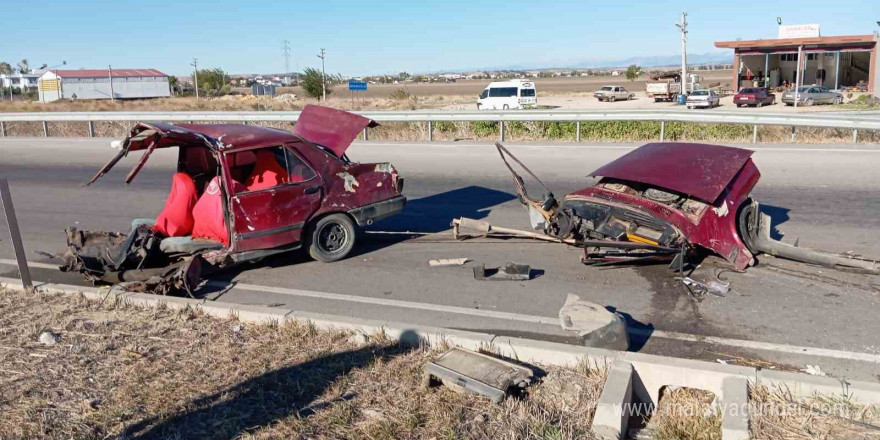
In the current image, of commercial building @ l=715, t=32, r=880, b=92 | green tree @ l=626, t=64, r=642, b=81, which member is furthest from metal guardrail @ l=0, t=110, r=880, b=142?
green tree @ l=626, t=64, r=642, b=81

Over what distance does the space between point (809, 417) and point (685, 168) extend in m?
3.68

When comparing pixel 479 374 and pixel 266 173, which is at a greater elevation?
pixel 266 173

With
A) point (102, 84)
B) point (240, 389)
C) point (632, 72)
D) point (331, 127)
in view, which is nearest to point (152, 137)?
point (331, 127)

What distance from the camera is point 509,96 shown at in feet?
138

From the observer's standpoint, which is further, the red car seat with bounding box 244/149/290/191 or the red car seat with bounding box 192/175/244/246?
the red car seat with bounding box 244/149/290/191

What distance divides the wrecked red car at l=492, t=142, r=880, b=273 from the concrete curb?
234cm

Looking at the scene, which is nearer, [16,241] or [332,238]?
[16,241]

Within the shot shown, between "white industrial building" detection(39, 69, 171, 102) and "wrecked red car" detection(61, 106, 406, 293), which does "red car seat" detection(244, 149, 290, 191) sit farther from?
"white industrial building" detection(39, 69, 171, 102)

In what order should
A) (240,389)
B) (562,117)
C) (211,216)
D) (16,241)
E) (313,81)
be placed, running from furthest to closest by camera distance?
(313,81) < (562,117) < (211,216) < (16,241) < (240,389)

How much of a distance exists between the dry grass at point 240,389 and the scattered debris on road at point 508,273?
2.16m

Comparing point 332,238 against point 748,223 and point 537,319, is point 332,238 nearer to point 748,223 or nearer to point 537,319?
point 537,319

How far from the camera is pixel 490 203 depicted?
1137 centimetres

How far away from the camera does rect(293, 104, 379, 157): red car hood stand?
8.70m

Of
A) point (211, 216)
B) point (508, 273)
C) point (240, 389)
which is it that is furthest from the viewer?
point (211, 216)
